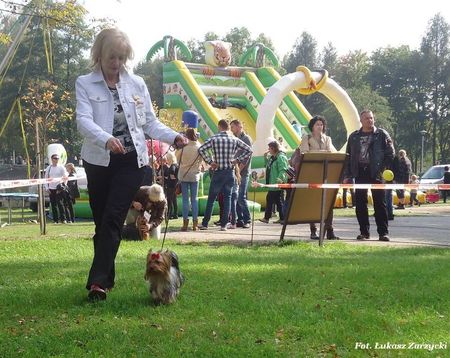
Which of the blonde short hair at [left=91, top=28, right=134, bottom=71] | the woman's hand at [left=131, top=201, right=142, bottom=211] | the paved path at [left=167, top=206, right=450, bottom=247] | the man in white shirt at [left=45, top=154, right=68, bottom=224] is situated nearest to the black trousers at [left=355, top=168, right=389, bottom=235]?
the paved path at [left=167, top=206, right=450, bottom=247]

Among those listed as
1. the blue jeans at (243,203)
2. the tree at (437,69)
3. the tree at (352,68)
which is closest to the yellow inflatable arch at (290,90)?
the blue jeans at (243,203)

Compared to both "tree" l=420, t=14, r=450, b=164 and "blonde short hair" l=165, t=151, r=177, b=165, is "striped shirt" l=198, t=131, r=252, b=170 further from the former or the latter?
"tree" l=420, t=14, r=450, b=164

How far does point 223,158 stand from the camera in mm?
12305

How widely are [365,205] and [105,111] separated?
6.14m

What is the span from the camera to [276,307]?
5051 mm

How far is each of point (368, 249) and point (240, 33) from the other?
78070 millimetres

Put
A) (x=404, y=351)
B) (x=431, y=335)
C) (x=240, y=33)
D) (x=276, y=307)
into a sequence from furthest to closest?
1. (x=240, y=33)
2. (x=276, y=307)
3. (x=431, y=335)
4. (x=404, y=351)

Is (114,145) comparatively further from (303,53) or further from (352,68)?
(303,53)

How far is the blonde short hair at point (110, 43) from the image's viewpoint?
5285 mm

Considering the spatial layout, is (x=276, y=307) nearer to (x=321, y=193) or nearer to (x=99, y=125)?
(x=99, y=125)

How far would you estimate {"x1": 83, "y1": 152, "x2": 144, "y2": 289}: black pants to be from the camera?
17.3 ft

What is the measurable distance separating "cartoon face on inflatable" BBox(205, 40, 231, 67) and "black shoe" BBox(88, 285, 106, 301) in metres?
28.3

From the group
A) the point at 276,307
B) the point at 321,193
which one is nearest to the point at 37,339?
the point at 276,307

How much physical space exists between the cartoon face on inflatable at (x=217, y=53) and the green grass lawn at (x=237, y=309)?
2580cm
